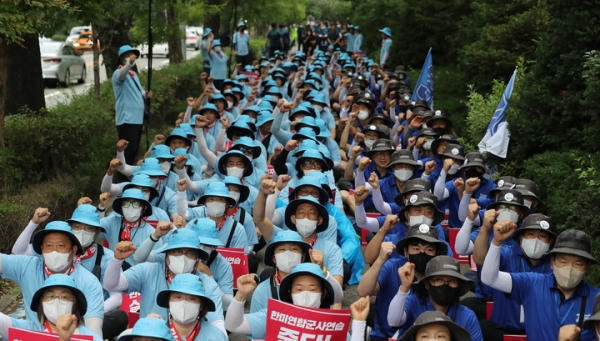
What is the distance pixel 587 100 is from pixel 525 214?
7.44ft

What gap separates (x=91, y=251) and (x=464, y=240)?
10.4ft

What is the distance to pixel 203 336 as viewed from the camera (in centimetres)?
636

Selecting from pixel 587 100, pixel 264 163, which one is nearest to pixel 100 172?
pixel 264 163

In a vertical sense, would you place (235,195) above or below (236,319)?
below

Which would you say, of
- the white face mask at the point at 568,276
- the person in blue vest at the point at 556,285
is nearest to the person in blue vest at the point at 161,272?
the person in blue vest at the point at 556,285

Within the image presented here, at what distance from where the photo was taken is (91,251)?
26.4 ft

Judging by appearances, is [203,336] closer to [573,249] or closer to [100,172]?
[573,249]

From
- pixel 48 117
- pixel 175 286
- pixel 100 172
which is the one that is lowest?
pixel 100 172

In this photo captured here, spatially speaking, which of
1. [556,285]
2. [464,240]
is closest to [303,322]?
[556,285]

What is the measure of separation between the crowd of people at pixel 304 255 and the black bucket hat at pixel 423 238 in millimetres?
17

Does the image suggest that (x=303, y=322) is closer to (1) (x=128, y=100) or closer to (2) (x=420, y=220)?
(2) (x=420, y=220)

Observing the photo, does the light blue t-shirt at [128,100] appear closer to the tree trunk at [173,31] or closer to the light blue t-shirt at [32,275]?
the tree trunk at [173,31]

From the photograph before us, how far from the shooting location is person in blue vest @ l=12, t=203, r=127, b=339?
784 centimetres

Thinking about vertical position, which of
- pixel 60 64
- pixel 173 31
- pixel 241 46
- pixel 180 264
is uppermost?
pixel 180 264
